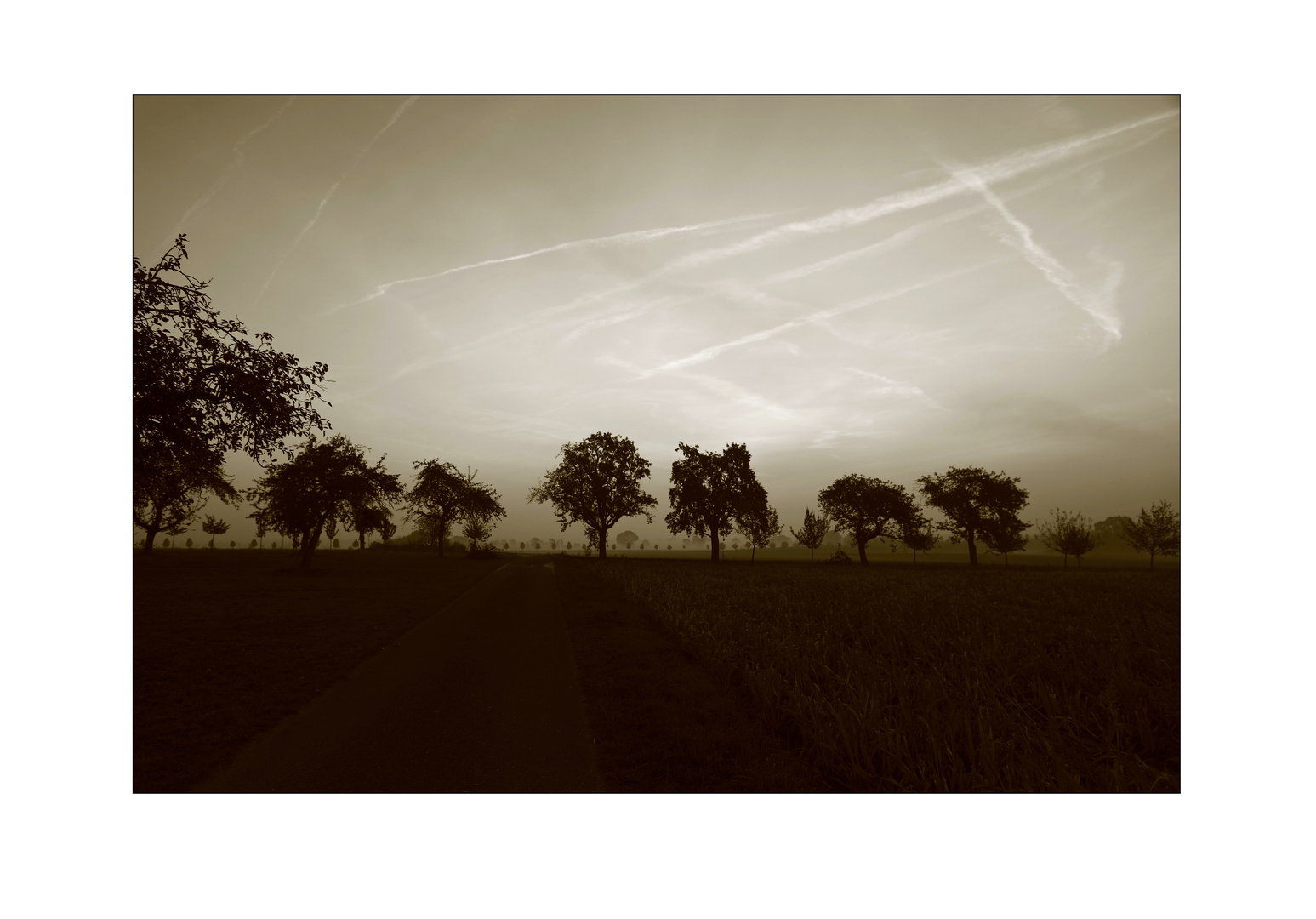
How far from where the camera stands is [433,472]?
6366 centimetres

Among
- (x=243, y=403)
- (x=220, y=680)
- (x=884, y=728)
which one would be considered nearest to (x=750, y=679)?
(x=884, y=728)

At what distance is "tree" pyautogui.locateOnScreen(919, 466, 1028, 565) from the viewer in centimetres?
5247

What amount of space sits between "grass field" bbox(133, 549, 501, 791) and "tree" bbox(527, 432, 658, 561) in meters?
31.9

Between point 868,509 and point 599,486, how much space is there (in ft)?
106

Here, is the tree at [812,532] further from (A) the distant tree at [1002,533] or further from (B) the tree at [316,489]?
(B) the tree at [316,489]

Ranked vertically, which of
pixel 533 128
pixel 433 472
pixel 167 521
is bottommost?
pixel 167 521

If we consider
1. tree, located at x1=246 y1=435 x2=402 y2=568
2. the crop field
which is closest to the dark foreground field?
the crop field

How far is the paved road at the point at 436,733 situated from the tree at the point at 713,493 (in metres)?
42.8

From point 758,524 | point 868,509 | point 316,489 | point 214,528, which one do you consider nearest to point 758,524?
point 758,524

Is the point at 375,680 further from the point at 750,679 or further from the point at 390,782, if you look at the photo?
the point at 750,679

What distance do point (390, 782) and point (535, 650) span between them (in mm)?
6890

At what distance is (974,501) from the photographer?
53562mm

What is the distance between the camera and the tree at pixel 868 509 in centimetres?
6012

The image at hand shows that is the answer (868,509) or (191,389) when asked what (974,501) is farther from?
(191,389)
